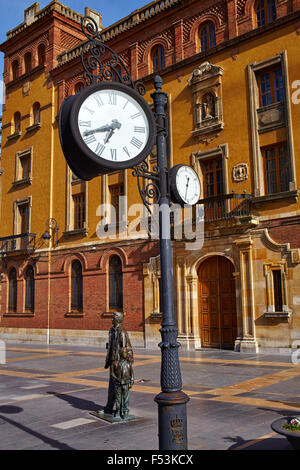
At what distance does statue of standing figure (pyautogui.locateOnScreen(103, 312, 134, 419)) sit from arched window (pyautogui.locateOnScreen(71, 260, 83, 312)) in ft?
52.6

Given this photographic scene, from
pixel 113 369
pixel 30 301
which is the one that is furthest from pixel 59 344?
pixel 113 369

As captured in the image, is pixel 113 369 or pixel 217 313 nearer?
pixel 113 369

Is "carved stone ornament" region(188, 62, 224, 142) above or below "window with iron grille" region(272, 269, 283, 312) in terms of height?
above

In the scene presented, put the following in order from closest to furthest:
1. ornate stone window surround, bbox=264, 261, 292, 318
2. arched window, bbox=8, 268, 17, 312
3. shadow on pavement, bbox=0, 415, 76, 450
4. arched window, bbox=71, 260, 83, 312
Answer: shadow on pavement, bbox=0, 415, 76, 450 → ornate stone window surround, bbox=264, 261, 292, 318 → arched window, bbox=71, 260, 83, 312 → arched window, bbox=8, 268, 17, 312

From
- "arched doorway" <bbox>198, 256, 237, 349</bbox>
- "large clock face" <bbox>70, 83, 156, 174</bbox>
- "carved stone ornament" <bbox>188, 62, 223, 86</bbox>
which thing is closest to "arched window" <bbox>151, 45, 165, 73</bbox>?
"carved stone ornament" <bbox>188, 62, 223, 86</bbox>

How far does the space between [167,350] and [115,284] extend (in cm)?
1778

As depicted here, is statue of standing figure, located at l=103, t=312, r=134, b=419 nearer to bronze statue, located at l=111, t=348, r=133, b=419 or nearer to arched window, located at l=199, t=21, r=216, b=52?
bronze statue, located at l=111, t=348, r=133, b=419

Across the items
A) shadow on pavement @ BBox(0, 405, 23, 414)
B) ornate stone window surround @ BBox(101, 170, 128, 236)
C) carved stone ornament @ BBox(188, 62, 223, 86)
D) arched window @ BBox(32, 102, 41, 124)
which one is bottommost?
shadow on pavement @ BBox(0, 405, 23, 414)

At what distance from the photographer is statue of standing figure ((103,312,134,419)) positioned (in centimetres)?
746

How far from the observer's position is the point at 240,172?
57.7ft
